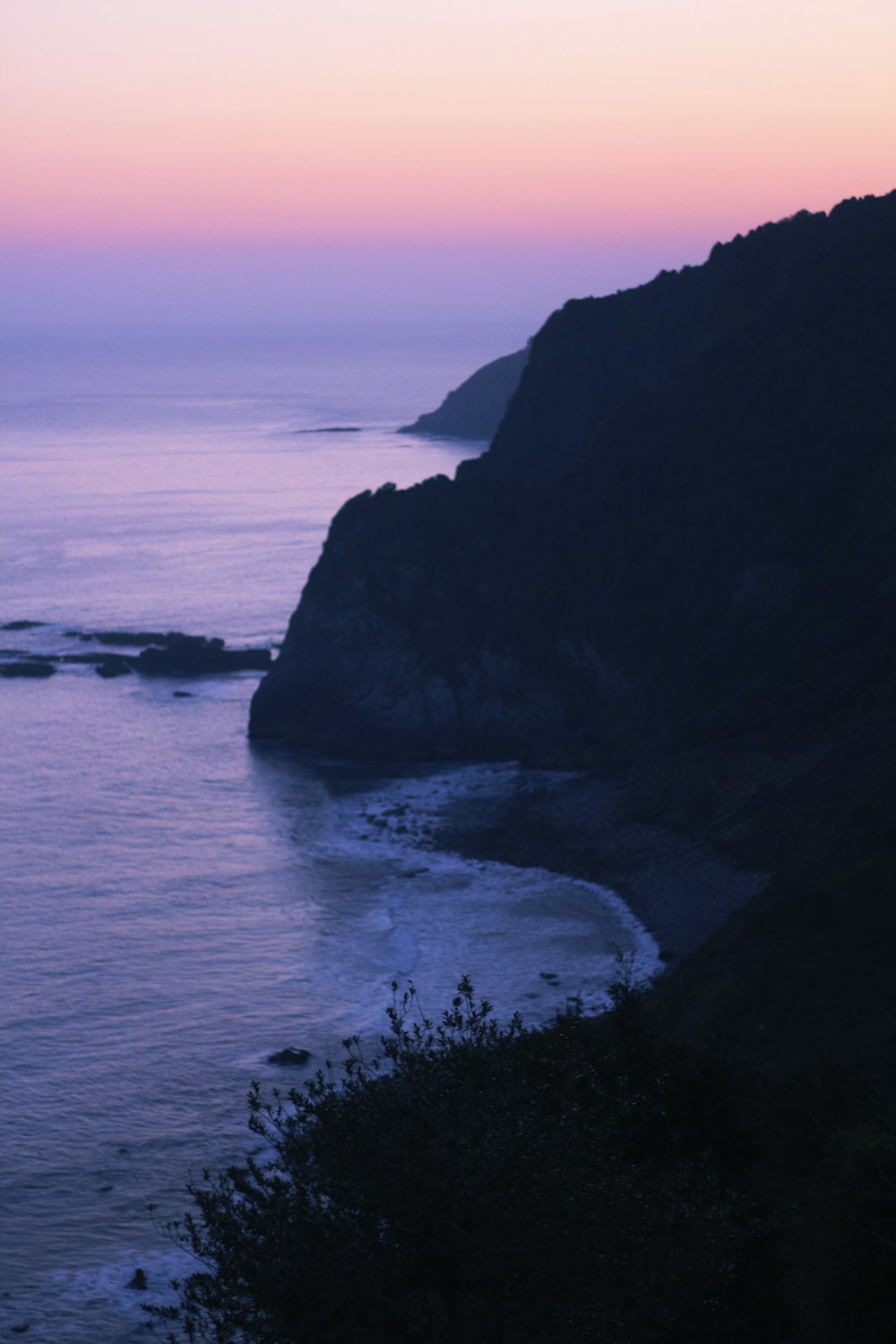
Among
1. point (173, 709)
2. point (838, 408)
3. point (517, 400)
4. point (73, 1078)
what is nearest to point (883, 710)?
point (838, 408)

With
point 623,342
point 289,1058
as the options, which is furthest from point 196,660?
point 289,1058

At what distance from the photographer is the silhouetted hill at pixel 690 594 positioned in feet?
165

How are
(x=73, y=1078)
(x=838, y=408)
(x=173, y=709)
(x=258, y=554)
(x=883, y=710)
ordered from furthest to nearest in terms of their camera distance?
(x=258, y=554), (x=173, y=709), (x=838, y=408), (x=883, y=710), (x=73, y=1078)

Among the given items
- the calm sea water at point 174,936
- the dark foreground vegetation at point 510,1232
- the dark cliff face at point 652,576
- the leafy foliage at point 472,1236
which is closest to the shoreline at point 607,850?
the calm sea water at point 174,936

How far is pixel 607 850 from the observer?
48.8m

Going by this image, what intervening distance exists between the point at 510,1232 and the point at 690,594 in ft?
161

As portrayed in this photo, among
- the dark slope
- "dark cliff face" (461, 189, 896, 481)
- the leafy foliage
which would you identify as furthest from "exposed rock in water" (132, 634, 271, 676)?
the dark slope

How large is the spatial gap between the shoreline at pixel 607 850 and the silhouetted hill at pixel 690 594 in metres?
1.20

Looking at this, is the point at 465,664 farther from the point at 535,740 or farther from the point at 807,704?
the point at 807,704

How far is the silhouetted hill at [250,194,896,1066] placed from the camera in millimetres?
50197

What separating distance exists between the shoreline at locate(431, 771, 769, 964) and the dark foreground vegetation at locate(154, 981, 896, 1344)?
23.4 m

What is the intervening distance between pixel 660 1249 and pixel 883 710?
3484cm

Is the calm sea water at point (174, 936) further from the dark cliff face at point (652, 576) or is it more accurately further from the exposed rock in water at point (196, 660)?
the dark cliff face at point (652, 576)

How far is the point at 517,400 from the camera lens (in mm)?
82688
